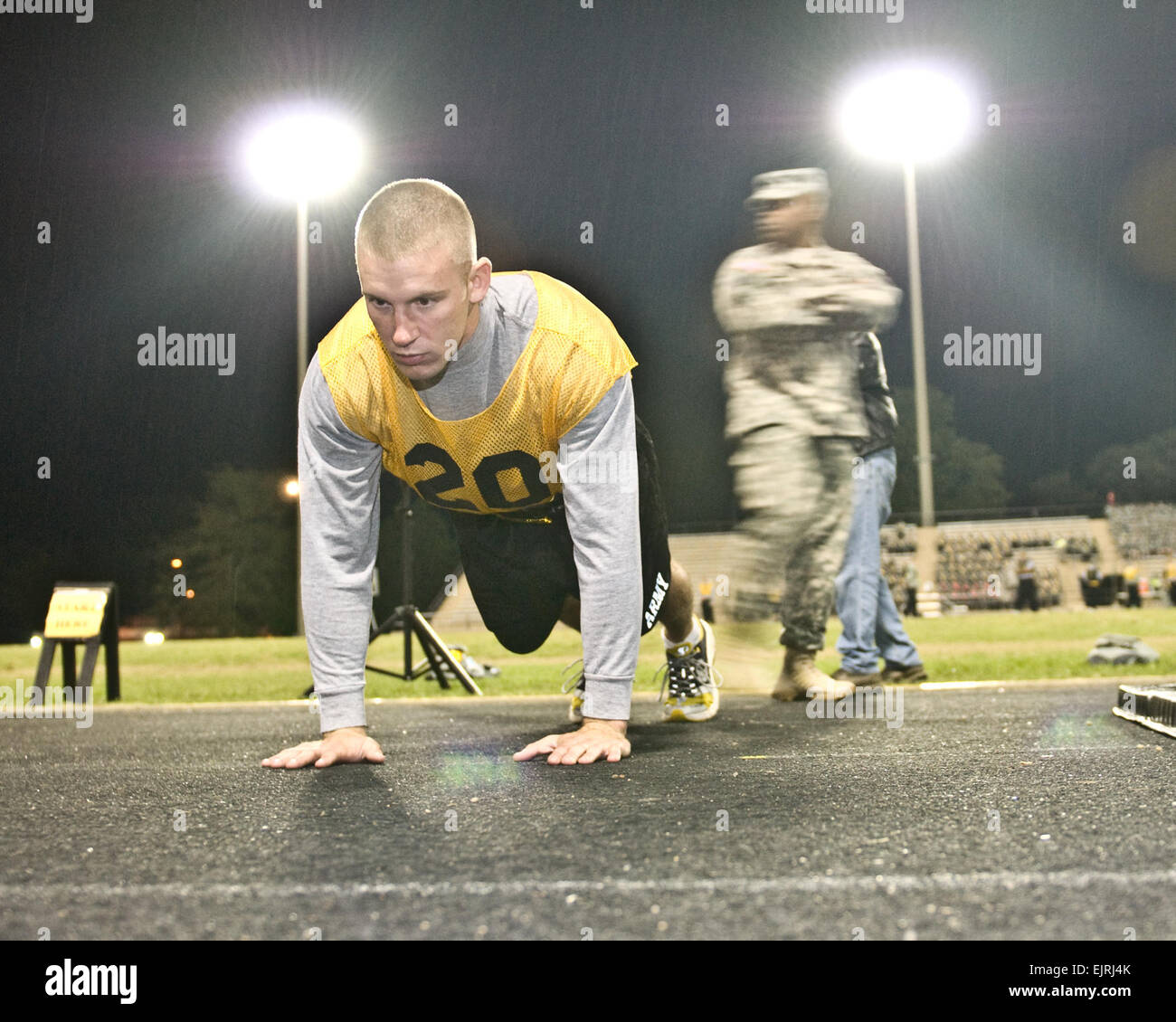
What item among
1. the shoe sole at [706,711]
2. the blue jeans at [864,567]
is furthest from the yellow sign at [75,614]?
the blue jeans at [864,567]

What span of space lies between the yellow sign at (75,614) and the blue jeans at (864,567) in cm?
426

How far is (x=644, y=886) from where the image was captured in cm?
114

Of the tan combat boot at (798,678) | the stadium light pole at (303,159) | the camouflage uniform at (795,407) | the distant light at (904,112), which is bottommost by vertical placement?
the tan combat boot at (798,678)

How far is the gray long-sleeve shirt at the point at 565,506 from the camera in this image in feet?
7.02

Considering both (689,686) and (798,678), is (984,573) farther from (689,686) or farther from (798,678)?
(689,686)

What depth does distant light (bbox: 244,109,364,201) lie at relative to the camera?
354 inches

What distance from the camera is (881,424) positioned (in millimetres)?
4629

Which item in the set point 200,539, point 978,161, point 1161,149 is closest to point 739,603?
point 978,161

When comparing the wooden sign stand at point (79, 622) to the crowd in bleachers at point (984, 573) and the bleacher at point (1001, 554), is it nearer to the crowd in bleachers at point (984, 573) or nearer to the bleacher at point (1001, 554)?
the bleacher at point (1001, 554)

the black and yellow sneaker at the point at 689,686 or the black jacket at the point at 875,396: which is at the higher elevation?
the black jacket at the point at 875,396

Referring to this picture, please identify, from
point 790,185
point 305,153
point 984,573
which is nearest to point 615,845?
point 790,185

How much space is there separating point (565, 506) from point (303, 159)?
7853 millimetres

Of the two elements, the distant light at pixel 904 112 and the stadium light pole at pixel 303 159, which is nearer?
the stadium light pole at pixel 303 159

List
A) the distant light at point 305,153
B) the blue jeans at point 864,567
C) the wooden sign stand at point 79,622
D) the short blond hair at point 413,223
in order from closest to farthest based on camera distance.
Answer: the short blond hair at point 413,223, the blue jeans at point 864,567, the wooden sign stand at point 79,622, the distant light at point 305,153
